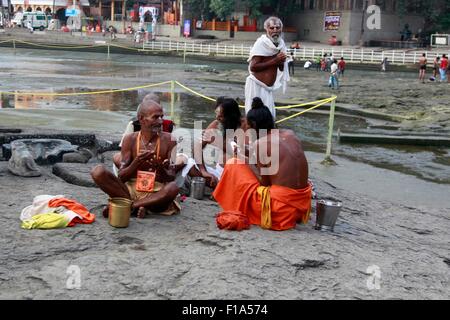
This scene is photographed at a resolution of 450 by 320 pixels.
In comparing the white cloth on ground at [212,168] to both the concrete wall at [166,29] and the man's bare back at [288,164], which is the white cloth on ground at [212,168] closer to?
the man's bare back at [288,164]

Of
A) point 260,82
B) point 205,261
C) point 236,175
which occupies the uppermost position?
point 260,82

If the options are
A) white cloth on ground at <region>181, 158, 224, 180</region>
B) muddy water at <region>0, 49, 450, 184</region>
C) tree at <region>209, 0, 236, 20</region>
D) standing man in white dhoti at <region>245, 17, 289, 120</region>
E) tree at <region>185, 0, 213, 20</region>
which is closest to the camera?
white cloth on ground at <region>181, 158, 224, 180</region>

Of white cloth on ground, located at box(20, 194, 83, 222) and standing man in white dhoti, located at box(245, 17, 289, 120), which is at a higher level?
standing man in white dhoti, located at box(245, 17, 289, 120)

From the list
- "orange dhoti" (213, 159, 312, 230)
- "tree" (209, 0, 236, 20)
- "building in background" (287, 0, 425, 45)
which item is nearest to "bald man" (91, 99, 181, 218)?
"orange dhoti" (213, 159, 312, 230)

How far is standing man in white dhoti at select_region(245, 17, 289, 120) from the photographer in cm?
694

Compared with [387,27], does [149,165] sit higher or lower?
lower

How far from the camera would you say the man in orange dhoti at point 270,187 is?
16.0ft

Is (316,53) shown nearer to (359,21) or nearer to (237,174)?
(359,21)

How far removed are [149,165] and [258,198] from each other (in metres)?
1.07

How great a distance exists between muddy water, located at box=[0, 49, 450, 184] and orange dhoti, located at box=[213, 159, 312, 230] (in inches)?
194

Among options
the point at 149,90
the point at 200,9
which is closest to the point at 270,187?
the point at 149,90

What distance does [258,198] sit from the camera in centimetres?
488

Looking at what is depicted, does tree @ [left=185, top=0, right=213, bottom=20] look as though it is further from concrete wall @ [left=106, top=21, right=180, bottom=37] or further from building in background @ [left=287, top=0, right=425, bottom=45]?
building in background @ [left=287, top=0, right=425, bottom=45]

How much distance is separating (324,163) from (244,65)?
2585 centimetres
